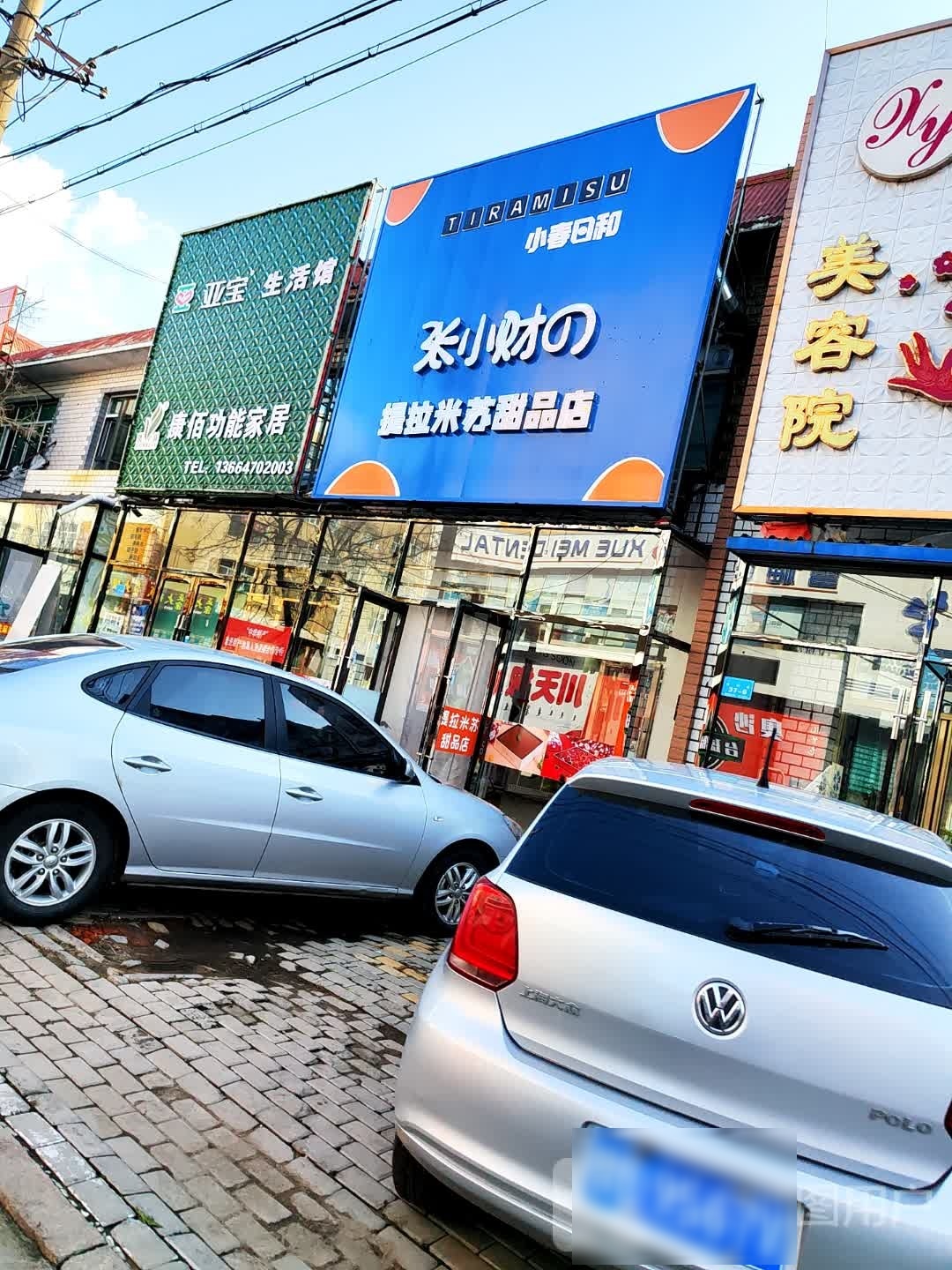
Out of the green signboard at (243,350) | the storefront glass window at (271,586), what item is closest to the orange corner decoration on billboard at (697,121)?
the green signboard at (243,350)

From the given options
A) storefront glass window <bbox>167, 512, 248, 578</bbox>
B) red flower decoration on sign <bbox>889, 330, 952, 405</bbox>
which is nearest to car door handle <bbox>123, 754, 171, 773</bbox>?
red flower decoration on sign <bbox>889, 330, 952, 405</bbox>

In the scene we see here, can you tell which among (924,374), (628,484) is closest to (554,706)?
(628,484)

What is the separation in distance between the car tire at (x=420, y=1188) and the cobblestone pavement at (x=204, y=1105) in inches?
2.0

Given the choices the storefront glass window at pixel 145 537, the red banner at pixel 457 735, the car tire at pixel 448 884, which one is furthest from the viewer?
the storefront glass window at pixel 145 537

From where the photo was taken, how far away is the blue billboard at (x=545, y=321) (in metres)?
9.48

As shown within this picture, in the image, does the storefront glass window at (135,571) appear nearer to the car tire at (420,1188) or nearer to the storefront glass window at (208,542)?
the storefront glass window at (208,542)

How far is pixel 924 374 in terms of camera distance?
303 inches

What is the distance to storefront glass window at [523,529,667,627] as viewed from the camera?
9.38m

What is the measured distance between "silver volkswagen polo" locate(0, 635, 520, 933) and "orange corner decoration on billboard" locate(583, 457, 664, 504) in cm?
435

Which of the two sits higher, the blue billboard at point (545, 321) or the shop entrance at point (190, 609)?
the blue billboard at point (545, 321)

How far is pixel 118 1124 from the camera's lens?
9.53 feet

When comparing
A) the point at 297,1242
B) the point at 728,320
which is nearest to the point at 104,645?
the point at 297,1242

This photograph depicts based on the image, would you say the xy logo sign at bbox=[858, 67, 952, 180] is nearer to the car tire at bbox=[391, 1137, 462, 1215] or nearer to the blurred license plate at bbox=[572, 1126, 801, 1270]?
the blurred license plate at bbox=[572, 1126, 801, 1270]

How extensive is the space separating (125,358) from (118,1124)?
1894 centimetres
